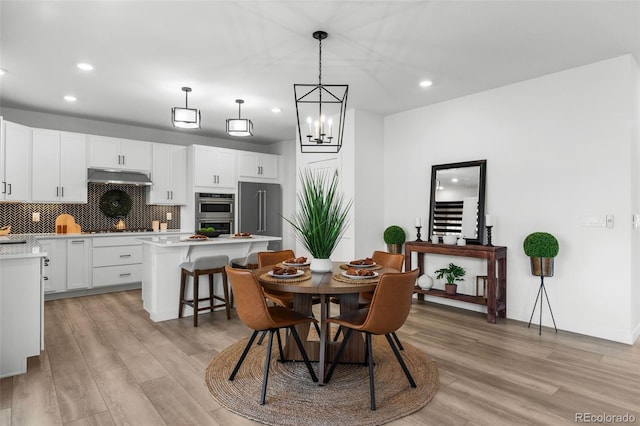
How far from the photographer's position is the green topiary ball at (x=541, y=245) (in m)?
3.68

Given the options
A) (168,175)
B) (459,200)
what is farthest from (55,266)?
(459,200)

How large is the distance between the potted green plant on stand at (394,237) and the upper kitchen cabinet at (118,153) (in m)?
4.08

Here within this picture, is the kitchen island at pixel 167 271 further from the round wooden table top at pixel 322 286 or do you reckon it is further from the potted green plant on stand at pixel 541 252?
the potted green plant on stand at pixel 541 252

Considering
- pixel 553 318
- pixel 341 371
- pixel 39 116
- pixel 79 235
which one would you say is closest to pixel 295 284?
pixel 341 371

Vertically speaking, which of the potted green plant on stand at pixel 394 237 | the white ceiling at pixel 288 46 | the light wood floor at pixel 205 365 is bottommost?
the light wood floor at pixel 205 365

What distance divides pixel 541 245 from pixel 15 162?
21.3 feet

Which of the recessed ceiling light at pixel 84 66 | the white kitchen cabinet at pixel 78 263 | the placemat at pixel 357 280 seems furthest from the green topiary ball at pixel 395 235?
the white kitchen cabinet at pixel 78 263

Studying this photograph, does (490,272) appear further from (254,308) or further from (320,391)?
(254,308)

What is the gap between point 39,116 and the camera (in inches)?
216

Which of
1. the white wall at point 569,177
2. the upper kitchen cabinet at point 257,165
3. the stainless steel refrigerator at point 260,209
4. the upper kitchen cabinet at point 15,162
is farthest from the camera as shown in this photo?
the upper kitchen cabinet at point 257,165

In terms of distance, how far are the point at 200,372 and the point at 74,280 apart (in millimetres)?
3625

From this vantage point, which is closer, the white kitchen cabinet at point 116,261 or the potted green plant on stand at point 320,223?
the potted green plant on stand at point 320,223

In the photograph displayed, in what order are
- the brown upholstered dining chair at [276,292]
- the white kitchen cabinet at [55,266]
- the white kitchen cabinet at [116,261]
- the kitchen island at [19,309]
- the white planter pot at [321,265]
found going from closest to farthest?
the kitchen island at [19,309] → the white planter pot at [321,265] → the brown upholstered dining chair at [276,292] → the white kitchen cabinet at [55,266] → the white kitchen cabinet at [116,261]

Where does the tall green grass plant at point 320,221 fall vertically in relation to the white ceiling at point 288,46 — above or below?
below
